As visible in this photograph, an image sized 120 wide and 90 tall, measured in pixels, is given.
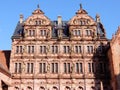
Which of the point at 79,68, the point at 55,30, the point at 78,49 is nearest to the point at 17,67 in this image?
the point at 55,30

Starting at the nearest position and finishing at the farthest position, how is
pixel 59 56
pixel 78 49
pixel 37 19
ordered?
pixel 59 56
pixel 78 49
pixel 37 19

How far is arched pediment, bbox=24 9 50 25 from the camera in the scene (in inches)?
1873

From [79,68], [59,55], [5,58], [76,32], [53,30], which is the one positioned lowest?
[79,68]

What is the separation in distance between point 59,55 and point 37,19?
816 centimetres

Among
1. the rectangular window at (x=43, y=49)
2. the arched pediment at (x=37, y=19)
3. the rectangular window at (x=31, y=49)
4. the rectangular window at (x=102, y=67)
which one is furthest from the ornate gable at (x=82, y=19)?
the rectangular window at (x=31, y=49)

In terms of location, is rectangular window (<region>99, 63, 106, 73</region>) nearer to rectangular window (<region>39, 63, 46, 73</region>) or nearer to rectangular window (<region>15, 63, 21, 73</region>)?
rectangular window (<region>39, 63, 46, 73</region>)

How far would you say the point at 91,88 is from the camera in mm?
43938

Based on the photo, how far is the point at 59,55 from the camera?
149 ft

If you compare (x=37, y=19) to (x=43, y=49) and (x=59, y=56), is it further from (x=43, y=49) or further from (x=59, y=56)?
(x=59, y=56)

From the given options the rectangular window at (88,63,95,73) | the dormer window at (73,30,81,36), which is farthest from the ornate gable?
the rectangular window at (88,63,95,73)

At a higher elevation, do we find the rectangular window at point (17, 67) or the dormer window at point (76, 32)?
the dormer window at point (76, 32)

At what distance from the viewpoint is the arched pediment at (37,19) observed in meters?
47.6

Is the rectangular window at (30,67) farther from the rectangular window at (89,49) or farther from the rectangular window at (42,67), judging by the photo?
the rectangular window at (89,49)

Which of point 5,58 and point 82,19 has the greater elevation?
point 82,19
